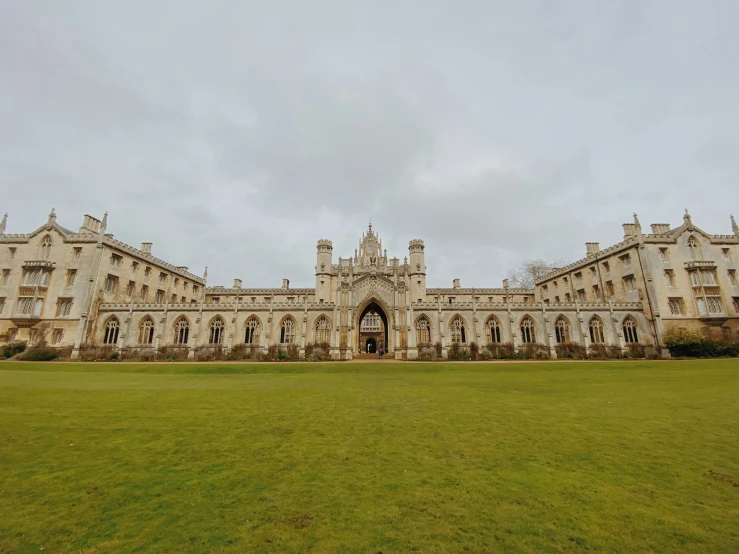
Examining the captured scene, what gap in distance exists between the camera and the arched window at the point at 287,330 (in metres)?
39.1

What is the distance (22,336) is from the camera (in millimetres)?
37000

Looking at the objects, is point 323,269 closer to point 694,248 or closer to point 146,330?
point 146,330

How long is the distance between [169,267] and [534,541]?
55651mm

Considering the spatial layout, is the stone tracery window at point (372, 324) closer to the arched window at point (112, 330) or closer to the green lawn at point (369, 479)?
the arched window at point (112, 330)

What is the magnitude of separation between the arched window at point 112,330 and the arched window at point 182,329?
20.5 feet

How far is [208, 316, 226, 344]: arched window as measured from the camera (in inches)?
1543

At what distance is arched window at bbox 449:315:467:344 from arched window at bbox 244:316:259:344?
22.1 metres

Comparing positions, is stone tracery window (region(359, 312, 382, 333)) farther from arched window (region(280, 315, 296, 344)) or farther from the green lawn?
the green lawn

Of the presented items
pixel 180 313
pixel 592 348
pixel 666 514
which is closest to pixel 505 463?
pixel 666 514

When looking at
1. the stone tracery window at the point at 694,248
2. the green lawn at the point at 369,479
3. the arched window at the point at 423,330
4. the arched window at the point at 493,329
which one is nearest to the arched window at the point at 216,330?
the arched window at the point at 423,330

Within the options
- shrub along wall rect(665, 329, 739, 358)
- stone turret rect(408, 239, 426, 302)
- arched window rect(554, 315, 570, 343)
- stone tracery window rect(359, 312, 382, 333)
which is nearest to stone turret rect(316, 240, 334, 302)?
stone tracery window rect(359, 312, 382, 333)

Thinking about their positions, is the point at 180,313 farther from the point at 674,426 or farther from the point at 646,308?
the point at 646,308

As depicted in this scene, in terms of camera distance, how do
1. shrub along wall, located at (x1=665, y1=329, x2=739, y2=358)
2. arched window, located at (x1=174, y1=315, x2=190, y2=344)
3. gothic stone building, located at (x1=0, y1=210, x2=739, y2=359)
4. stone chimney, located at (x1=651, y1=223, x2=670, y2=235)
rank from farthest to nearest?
stone chimney, located at (x1=651, y1=223, x2=670, y2=235) → arched window, located at (x1=174, y1=315, x2=190, y2=344) → gothic stone building, located at (x1=0, y1=210, x2=739, y2=359) → shrub along wall, located at (x1=665, y1=329, x2=739, y2=358)

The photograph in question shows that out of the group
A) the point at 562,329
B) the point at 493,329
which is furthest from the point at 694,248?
the point at 493,329
